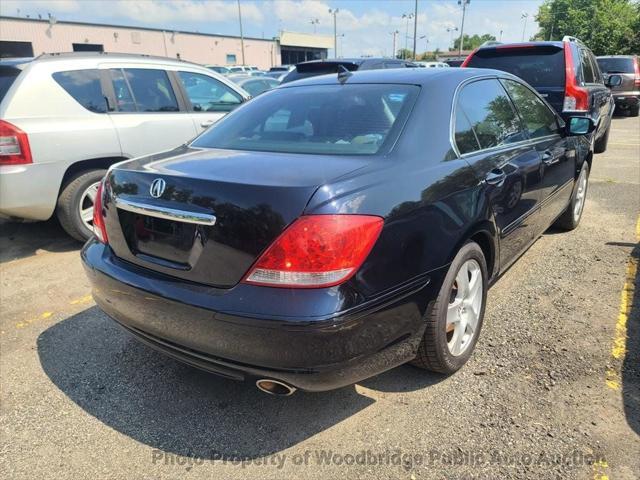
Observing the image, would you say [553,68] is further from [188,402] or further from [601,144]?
[188,402]

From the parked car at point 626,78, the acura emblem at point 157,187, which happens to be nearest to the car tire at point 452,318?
the acura emblem at point 157,187

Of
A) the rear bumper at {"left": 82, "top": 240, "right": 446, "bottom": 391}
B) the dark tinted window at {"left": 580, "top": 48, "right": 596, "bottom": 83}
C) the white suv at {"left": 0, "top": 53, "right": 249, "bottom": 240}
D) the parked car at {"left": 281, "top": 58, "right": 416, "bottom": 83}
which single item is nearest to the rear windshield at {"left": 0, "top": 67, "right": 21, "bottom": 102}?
the white suv at {"left": 0, "top": 53, "right": 249, "bottom": 240}

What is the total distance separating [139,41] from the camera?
161 feet

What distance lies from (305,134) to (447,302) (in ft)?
3.79

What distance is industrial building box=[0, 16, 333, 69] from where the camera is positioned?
130ft

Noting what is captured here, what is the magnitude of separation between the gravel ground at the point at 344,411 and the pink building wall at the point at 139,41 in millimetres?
45040

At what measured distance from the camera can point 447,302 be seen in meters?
2.39

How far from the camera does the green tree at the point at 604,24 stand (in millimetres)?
40906

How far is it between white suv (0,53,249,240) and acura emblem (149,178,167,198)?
8.18ft

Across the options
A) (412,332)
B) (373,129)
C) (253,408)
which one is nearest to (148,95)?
(373,129)

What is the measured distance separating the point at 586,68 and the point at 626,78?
1024cm

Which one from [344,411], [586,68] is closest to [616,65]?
[586,68]

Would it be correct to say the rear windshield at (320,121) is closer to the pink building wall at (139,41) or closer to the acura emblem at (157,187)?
the acura emblem at (157,187)

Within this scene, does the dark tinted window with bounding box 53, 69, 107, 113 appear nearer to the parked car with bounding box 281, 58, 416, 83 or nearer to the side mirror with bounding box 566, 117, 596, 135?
the parked car with bounding box 281, 58, 416, 83
